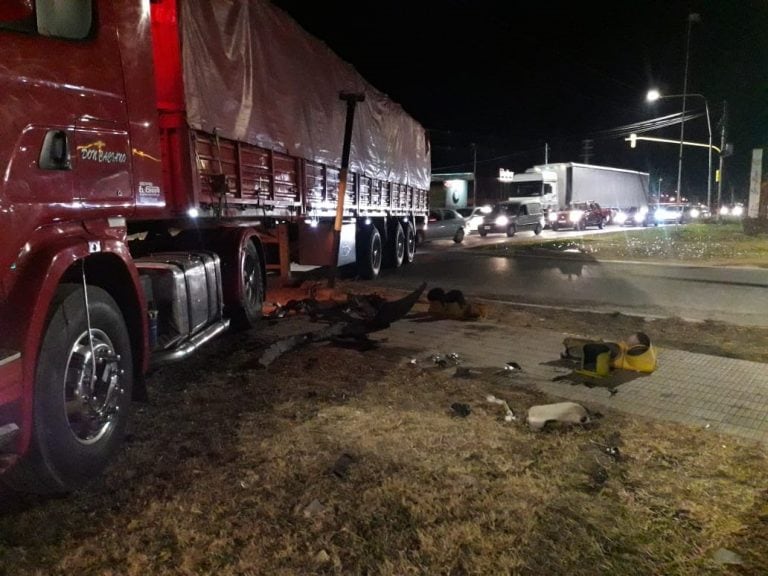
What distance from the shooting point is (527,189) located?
36.8m

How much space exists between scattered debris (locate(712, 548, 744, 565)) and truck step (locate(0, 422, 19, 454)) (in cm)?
338

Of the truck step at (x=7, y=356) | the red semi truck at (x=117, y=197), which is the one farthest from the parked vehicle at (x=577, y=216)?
the truck step at (x=7, y=356)

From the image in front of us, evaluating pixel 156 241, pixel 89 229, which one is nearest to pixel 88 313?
pixel 89 229

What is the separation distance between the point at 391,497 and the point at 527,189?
35.2 m

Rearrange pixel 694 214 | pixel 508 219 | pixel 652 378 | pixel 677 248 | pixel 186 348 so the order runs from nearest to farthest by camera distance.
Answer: pixel 186 348
pixel 652 378
pixel 677 248
pixel 508 219
pixel 694 214

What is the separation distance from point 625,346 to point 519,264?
1057 centimetres

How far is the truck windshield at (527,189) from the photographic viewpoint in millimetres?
36312

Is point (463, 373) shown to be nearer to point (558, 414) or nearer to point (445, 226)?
point (558, 414)

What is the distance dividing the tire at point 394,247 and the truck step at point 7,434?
42.8ft

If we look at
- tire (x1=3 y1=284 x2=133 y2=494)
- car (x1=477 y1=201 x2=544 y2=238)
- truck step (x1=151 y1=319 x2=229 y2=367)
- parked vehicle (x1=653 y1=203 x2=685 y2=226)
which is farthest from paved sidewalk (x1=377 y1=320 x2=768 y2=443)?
parked vehicle (x1=653 y1=203 x2=685 y2=226)

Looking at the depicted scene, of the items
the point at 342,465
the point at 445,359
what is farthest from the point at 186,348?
the point at 445,359

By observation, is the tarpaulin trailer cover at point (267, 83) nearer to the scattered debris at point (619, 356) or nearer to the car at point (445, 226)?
the scattered debris at point (619, 356)

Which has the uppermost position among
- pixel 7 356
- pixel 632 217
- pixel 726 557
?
pixel 632 217

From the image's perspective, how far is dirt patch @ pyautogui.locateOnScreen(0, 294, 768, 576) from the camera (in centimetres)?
287
